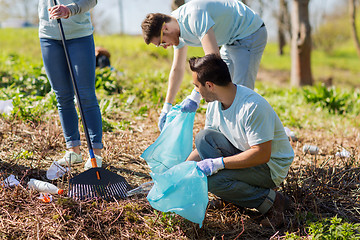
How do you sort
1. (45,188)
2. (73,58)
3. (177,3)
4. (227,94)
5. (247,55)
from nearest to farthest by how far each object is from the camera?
(227,94) < (45,188) < (73,58) < (247,55) < (177,3)

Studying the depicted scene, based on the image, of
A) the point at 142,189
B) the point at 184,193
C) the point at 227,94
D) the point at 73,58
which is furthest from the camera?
the point at 73,58

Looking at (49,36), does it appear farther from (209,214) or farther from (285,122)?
(285,122)

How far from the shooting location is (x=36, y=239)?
6.63ft

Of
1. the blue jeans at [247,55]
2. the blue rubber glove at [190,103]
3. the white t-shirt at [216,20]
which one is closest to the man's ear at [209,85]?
the blue rubber glove at [190,103]

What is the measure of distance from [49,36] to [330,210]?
92.2 inches

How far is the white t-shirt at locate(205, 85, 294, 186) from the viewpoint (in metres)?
2.09

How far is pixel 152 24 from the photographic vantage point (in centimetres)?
253

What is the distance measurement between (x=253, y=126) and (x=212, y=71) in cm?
39

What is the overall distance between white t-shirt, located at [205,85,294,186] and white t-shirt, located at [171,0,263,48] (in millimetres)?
570

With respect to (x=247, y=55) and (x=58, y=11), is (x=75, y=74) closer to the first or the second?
(x=58, y=11)

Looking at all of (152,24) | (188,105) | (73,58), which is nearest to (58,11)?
(73,58)

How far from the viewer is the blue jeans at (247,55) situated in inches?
113

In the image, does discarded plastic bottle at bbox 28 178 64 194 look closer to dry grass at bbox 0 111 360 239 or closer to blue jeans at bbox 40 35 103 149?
dry grass at bbox 0 111 360 239

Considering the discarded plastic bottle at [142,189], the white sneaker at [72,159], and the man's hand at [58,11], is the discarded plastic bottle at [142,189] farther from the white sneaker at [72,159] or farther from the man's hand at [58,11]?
the man's hand at [58,11]
